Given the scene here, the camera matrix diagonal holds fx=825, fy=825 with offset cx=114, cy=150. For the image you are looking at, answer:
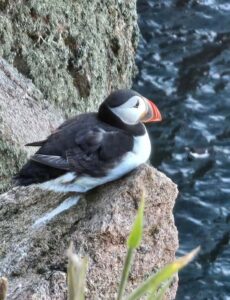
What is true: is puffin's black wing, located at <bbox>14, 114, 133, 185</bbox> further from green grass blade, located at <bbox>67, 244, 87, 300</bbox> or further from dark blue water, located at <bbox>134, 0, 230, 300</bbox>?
dark blue water, located at <bbox>134, 0, 230, 300</bbox>

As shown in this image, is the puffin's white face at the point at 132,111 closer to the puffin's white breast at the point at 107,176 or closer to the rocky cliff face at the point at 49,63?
the puffin's white breast at the point at 107,176

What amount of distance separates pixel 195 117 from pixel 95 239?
15.7 feet

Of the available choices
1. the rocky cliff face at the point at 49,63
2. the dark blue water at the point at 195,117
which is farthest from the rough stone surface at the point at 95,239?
the dark blue water at the point at 195,117

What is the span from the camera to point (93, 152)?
3.83 m

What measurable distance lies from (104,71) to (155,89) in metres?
1.89

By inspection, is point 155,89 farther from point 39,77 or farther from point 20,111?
point 20,111

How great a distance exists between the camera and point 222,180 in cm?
743

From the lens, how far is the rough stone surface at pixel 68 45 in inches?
232

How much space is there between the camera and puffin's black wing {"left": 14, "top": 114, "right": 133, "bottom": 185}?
379cm

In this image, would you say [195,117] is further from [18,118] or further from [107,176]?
[107,176]

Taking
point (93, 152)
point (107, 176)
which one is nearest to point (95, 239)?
point (107, 176)

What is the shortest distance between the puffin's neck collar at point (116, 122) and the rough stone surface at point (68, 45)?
6.57ft

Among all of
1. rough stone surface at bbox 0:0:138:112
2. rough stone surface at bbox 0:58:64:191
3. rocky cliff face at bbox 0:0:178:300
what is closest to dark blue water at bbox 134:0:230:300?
rocky cliff face at bbox 0:0:178:300

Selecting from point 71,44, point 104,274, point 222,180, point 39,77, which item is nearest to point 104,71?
point 71,44
